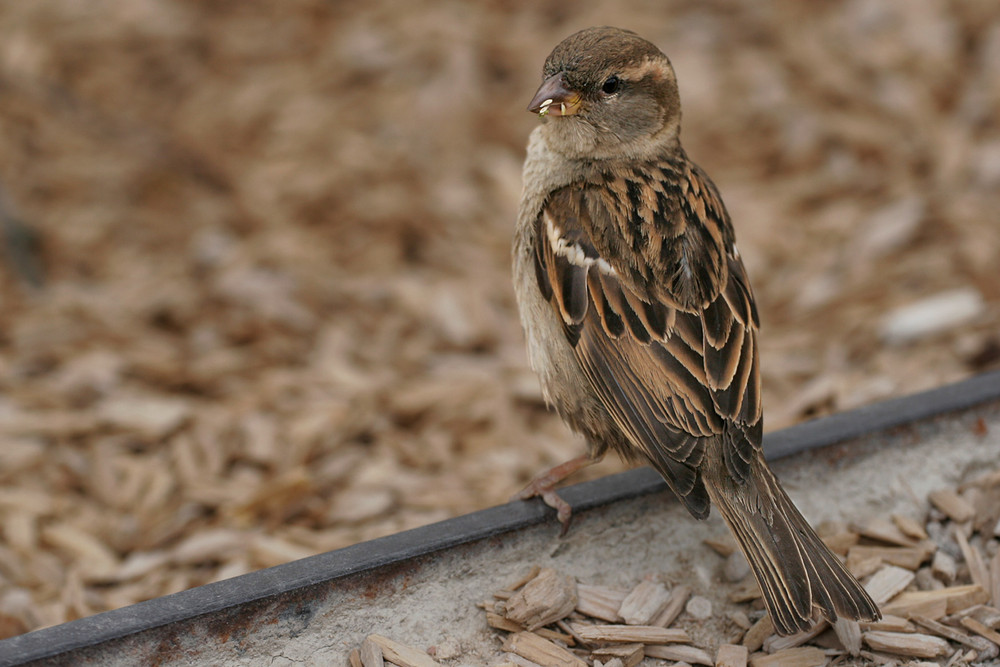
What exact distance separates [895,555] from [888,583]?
0.11 m

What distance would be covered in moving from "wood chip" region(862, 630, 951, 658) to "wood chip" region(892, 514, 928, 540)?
15.2 inches

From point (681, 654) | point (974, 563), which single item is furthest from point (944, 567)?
point (681, 654)

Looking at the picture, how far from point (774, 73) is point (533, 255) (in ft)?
12.2

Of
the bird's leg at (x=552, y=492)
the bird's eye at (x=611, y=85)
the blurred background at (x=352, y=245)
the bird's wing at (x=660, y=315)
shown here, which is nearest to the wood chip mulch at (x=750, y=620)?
the bird's leg at (x=552, y=492)

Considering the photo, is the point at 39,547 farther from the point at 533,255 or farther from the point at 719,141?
the point at 719,141

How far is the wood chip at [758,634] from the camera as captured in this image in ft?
8.04

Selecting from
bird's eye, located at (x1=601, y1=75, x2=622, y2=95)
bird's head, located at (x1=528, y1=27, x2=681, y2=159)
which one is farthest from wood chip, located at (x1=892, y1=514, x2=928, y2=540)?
bird's eye, located at (x1=601, y1=75, x2=622, y2=95)

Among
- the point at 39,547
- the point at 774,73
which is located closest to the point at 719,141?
the point at 774,73

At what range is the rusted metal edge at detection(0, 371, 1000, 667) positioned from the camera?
2.17m

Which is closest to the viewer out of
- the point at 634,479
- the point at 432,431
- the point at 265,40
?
the point at 634,479

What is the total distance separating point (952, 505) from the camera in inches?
111

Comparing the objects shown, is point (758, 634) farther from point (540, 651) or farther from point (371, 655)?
point (371, 655)

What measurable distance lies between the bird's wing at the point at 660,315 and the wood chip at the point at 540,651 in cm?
43

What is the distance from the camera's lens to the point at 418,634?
7.95ft
